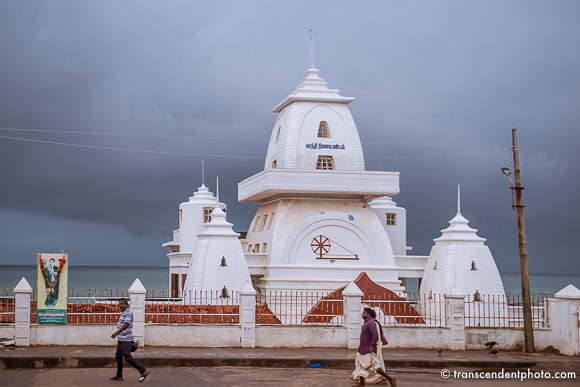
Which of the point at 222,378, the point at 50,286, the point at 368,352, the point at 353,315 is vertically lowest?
the point at 222,378

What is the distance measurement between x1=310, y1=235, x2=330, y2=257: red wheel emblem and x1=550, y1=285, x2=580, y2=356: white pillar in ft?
34.7

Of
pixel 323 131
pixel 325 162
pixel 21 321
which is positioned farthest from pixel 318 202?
pixel 21 321

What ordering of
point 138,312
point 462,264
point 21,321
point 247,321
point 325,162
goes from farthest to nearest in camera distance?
point 325,162, point 462,264, point 247,321, point 138,312, point 21,321

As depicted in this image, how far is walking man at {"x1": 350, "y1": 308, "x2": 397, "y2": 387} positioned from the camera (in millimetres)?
14422

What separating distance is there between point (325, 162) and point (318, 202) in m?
1.69

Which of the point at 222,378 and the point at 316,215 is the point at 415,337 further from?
the point at 316,215

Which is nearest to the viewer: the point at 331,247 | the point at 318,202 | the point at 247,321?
the point at 247,321

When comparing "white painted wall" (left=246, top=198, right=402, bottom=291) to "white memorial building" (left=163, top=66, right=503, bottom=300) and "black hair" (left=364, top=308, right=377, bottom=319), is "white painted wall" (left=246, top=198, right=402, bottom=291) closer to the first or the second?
"white memorial building" (left=163, top=66, right=503, bottom=300)

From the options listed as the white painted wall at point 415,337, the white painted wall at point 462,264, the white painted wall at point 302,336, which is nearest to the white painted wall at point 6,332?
the white painted wall at point 302,336

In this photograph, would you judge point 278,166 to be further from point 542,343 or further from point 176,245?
point 542,343

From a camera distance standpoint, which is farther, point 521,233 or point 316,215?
point 316,215

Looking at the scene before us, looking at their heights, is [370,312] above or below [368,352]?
above

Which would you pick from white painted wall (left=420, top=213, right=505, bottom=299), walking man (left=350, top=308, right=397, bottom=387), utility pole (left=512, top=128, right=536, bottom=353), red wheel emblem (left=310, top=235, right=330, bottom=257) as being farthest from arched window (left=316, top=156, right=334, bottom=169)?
walking man (left=350, top=308, right=397, bottom=387)

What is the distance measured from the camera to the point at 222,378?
1584cm
